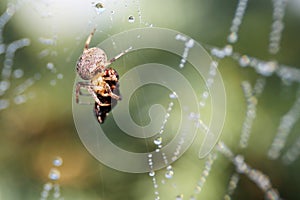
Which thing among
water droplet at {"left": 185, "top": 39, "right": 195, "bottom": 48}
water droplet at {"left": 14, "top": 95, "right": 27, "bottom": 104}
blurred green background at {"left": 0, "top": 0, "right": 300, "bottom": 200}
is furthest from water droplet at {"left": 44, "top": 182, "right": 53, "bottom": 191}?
water droplet at {"left": 185, "top": 39, "right": 195, "bottom": 48}

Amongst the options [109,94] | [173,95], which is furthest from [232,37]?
[109,94]

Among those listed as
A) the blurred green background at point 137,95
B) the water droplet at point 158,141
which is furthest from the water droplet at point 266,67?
the water droplet at point 158,141

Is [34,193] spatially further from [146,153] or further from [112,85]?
[112,85]

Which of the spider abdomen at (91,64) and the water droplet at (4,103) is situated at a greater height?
the spider abdomen at (91,64)

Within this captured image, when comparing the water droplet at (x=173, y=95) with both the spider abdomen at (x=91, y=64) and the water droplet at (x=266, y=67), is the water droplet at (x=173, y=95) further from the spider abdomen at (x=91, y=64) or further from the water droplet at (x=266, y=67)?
the spider abdomen at (x=91, y=64)

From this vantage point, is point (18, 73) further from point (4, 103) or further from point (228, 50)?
point (228, 50)

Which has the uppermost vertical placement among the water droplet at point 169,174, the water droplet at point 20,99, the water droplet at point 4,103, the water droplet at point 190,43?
the water droplet at point 190,43

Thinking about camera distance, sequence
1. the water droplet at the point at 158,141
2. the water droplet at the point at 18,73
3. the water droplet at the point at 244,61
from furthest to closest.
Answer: the water droplet at the point at 18,73 → the water droplet at the point at 244,61 → the water droplet at the point at 158,141

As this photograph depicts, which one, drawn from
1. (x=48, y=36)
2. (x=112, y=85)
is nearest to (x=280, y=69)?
(x=112, y=85)
